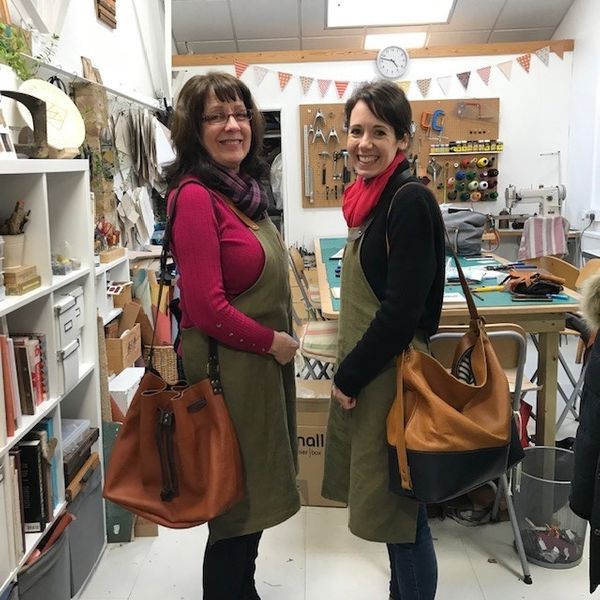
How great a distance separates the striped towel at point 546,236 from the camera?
474 cm

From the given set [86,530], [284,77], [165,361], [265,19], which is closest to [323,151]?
[284,77]

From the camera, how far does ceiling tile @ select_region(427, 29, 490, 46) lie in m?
5.24

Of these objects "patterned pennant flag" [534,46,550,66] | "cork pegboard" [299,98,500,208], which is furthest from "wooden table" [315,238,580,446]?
"patterned pennant flag" [534,46,550,66]

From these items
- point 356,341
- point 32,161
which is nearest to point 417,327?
point 356,341

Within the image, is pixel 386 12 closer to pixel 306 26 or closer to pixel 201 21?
pixel 306 26

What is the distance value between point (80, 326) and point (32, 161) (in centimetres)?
61

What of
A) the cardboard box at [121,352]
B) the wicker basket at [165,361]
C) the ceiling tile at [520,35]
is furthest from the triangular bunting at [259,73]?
the cardboard box at [121,352]

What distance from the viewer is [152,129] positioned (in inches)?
148

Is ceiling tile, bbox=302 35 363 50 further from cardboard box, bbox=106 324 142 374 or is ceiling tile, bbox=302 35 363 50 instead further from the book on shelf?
the book on shelf

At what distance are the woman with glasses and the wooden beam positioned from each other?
13.1 feet

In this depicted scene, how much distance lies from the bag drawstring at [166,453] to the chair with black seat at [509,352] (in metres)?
0.92

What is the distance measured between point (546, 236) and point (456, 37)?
1938 mm

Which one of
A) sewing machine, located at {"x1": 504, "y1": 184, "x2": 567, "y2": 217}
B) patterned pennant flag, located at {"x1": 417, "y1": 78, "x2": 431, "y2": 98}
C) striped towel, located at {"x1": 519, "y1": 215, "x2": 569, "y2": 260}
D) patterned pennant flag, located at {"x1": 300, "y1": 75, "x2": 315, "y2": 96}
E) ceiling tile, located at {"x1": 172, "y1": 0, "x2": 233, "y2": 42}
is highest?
ceiling tile, located at {"x1": 172, "y1": 0, "x2": 233, "y2": 42}

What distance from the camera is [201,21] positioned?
16.5 ft
